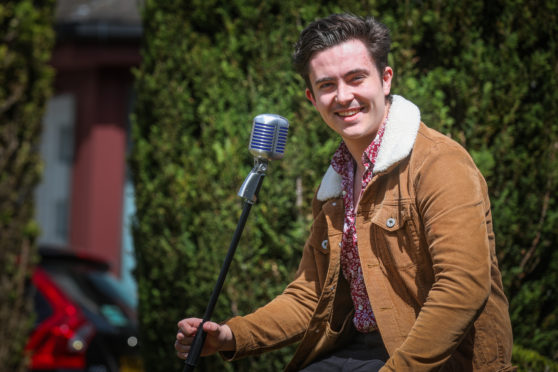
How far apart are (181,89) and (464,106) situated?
1.59 meters

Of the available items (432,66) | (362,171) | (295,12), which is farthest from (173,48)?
(362,171)

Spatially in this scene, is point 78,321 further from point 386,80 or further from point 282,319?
point 386,80

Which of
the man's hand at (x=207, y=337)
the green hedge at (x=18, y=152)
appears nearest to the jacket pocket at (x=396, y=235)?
the man's hand at (x=207, y=337)

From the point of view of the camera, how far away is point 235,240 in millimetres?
2346

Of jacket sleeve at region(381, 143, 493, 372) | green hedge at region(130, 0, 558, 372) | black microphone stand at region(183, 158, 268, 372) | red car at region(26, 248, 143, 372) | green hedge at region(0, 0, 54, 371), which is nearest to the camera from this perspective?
jacket sleeve at region(381, 143, 493, 372)

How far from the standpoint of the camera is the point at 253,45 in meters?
3.99

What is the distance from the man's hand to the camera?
2553 mm

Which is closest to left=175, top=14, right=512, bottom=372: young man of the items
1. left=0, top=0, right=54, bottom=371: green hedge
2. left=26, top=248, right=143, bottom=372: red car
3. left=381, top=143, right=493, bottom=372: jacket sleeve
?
left=381, top=143, right=493, bottom=372: jacket sleeve

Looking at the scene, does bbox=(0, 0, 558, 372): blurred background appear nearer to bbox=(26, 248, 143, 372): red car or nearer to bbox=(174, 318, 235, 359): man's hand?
bbox=(26, 248, 143, 372): red car

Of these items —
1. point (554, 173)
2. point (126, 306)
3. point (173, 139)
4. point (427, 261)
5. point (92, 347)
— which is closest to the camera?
point (427, 261)

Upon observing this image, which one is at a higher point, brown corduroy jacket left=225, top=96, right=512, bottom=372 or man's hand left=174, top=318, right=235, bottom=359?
brown corduroy jacket left=225, top=96, right=512, bottom=372

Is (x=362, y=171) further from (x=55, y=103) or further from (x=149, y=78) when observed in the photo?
(x=55, y=103)

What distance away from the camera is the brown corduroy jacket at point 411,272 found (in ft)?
7.13

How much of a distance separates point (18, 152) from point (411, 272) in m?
4.20
